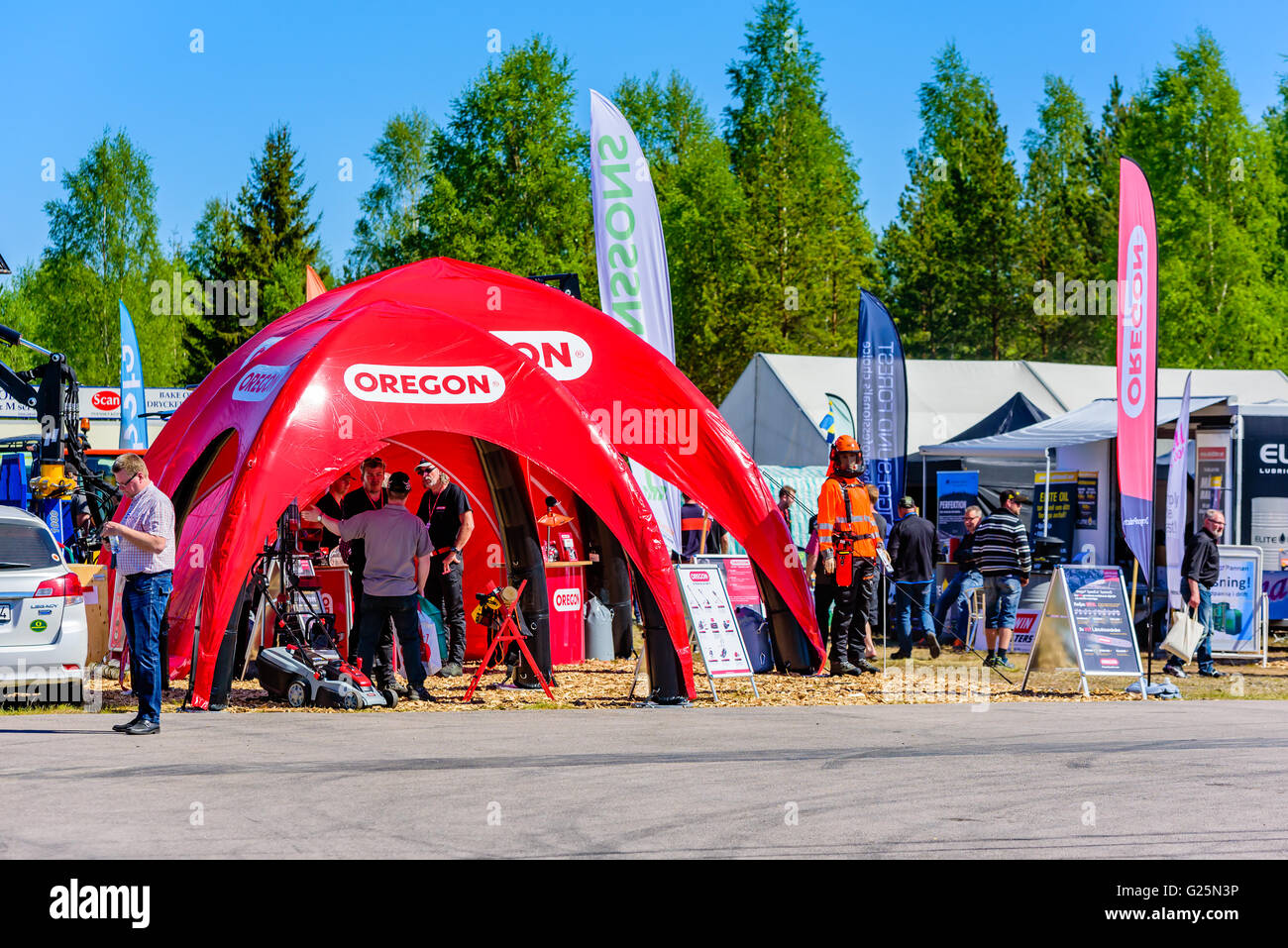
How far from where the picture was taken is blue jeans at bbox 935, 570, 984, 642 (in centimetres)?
1764

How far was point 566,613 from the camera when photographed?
16.0m

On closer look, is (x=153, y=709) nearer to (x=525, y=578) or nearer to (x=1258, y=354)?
(x=525, y=578)

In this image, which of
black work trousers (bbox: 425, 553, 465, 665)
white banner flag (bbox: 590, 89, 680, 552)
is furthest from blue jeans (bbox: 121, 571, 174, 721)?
white banner flag (bbox: 590, 89, 680, 552)

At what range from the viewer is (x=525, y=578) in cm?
1328

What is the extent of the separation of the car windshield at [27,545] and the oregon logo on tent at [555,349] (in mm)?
4489

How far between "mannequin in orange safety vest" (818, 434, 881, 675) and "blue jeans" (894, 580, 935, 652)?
2238 mm

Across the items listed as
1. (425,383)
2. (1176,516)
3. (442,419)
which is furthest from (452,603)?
(1176,516)

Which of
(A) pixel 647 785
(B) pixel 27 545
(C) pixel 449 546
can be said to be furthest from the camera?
(C) pixel 449 546

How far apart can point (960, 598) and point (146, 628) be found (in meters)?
10.9

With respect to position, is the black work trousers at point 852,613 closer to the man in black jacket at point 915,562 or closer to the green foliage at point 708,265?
the man in black jacket at point 915,562

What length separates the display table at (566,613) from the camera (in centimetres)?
1584

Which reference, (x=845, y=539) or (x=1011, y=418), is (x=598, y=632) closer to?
(x=845, y=539)

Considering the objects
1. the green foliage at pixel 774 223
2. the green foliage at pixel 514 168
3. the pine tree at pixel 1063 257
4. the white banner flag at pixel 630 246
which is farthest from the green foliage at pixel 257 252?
the white banner flag at pixel 630 246

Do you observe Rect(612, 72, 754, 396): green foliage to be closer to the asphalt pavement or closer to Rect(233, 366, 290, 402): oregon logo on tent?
Rect(233, 366, 290, 402): oregon logo on tent
